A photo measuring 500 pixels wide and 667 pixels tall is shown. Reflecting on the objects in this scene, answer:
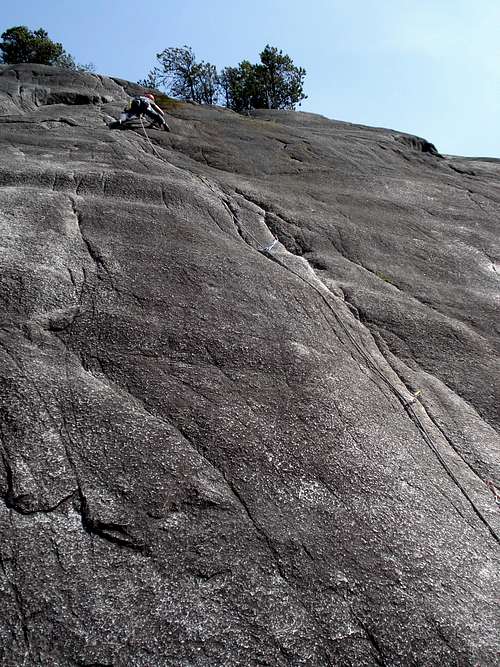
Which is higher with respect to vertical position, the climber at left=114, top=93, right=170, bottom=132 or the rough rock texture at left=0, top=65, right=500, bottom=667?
the climber at left=114, top=93, right=170, bottom=132

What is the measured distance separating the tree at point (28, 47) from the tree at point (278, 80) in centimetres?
2066

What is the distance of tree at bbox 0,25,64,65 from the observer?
54531 millimetres

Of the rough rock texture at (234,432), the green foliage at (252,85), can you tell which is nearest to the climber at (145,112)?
the rough rock texture at (234,432)

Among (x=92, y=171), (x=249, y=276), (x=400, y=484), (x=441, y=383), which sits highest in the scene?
(x=92, y=171)

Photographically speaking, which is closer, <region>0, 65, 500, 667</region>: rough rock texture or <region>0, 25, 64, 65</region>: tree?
<region>0, 65, 500, 667</region>: rough rock texture

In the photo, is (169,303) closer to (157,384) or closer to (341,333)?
(157,384)

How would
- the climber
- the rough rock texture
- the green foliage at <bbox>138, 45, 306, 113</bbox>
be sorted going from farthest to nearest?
1. the green foliage at <bbox>138, 45, 306, 113</bbox>
2. the climber
3. the rough rock texture

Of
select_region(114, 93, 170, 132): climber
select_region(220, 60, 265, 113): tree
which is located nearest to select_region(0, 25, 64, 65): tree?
select_region(220, 60, 265, 113): tree

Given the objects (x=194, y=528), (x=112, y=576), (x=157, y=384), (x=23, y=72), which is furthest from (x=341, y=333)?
(x=23, y=72)

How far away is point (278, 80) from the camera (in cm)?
5397

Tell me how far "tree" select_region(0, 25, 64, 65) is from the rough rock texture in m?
52.7

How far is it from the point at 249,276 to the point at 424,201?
24.1ft

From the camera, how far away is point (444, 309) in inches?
351

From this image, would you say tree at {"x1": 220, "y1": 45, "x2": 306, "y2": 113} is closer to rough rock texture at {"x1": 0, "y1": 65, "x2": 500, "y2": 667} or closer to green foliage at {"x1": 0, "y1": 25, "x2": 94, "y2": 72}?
green foliage at {"x1": 0, "y1": 25, "x2": 94, "y2": 72}
